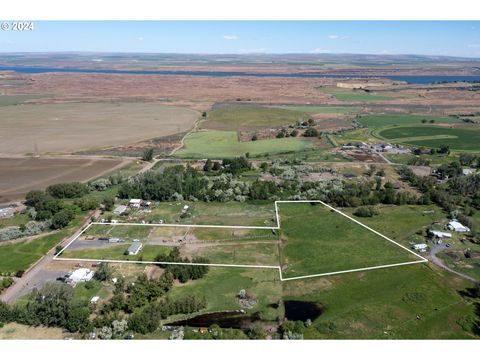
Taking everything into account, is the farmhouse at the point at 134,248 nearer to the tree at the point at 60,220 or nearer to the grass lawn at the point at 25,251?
the grass lawn at the point at 25,251

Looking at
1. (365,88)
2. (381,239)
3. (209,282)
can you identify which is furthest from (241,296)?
(365,88)

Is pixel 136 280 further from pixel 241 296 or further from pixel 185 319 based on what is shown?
pixel 241 296

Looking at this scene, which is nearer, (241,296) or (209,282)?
(241,296)

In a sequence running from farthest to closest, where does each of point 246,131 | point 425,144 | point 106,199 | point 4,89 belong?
point 4,89, point 246,131, point 425,144, point 106,199

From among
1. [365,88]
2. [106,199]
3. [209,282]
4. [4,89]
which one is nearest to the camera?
[209,282]

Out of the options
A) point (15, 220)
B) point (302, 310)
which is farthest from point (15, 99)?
point (302, 310)

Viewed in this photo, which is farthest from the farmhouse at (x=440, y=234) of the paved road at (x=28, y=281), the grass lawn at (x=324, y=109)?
the grass lawn at (x=324, y=109)

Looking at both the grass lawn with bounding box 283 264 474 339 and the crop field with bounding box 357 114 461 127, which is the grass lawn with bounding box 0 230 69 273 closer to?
the grass lawn with bounding box 283 264 474 339

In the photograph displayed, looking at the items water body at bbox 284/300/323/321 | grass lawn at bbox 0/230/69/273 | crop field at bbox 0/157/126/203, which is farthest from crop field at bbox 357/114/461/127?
grass lawn at bbox 0/230/69/273
